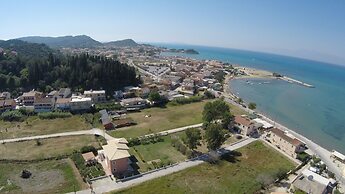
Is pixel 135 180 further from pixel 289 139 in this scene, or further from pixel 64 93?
pixel 64 93

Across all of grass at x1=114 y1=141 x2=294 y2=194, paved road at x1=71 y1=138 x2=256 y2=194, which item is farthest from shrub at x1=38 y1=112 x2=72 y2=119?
grass at x1=114 y1=141 x2=294 y2=194

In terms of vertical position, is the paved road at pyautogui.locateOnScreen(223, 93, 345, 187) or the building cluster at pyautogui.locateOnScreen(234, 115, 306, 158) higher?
the building cluster at pyautogui.locateOnScreen(234, 115, 306, 158)

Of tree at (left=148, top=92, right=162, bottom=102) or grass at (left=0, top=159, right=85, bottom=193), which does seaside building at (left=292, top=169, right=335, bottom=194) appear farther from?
tree at (left=148, top=92, right=162, bottom=102)

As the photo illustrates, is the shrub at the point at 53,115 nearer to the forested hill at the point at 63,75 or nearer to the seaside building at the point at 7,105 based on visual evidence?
the seaside building at the point at 7,105

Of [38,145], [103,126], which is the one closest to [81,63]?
[103,126]

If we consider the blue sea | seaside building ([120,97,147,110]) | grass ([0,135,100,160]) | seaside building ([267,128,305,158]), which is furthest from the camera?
seaside building ([120,97,147,110])
